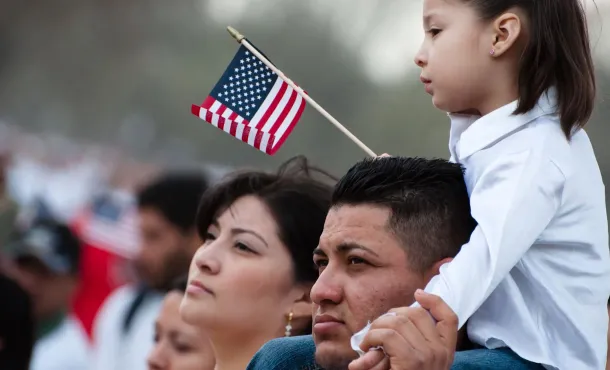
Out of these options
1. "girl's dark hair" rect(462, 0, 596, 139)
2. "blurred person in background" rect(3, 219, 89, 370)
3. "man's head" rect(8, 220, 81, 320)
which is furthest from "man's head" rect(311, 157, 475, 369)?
"man's head" rect(8, 220, 81, 320)

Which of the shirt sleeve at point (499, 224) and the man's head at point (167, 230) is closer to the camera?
the shirt sleeve at point (499, 224)

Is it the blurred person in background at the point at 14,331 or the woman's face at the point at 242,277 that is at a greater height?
the woman's face at the point at 242,277

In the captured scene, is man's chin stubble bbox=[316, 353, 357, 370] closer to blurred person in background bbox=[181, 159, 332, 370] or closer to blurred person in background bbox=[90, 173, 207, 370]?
blurred person in background bbox=[181, 159, 332, 370]

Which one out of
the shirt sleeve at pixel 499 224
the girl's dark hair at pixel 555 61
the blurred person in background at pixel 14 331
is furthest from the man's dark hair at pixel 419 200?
the blurred person in background at pixel 14 331

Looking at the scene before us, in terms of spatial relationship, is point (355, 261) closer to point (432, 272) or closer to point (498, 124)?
point (432, 272)

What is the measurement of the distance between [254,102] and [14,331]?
3.12 m

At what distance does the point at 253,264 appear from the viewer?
375 cm

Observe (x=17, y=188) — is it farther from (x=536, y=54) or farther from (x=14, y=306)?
(x=536, y=54)

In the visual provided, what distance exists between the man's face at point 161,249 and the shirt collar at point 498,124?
10.9 feet

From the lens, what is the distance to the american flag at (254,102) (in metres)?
3.58

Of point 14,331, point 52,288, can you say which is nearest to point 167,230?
point 14,331

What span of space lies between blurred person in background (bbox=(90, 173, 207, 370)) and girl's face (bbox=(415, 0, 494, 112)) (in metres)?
3.07

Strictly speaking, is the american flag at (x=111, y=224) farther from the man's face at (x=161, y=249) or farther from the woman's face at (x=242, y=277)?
the woman's face at (x=242, y=277)

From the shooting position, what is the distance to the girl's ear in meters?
2.86
